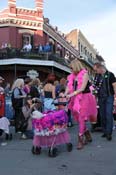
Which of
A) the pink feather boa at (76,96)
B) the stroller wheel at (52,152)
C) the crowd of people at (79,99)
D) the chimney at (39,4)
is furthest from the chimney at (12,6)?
the stroller wheel at (52,152)

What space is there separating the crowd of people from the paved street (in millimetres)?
404

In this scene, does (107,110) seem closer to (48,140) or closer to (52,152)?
(48,140)

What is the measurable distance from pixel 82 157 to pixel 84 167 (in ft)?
2.72

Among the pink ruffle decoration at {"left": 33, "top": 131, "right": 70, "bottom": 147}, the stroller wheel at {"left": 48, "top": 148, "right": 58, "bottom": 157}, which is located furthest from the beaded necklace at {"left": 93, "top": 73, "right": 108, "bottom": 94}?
the stroller wheel at {"left": 48, "top": 148, "right": 58, "bottom": 157}

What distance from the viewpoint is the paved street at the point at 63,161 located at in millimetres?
7711

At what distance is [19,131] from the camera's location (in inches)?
482

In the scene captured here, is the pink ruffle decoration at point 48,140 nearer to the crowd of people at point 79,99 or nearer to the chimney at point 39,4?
the crowd of people at point 79,99

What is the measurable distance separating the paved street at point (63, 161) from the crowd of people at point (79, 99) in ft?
1.33

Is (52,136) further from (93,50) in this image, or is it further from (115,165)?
(93,50)

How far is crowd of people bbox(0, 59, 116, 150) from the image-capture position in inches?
376

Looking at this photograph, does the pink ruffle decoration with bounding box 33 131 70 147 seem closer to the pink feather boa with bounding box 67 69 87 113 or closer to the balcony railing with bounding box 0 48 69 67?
the pink feather boa with bounding box 67 69 87 113

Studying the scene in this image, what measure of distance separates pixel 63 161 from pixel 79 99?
1566 millimetres

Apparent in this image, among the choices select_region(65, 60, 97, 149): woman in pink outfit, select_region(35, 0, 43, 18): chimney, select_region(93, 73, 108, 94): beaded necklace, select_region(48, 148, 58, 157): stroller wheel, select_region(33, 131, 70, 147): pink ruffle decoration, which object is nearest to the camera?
select_region(48, 148, 58, 157): stroller wheel

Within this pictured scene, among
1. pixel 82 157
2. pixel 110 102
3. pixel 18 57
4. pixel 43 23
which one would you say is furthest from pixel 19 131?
pixel 43 23
